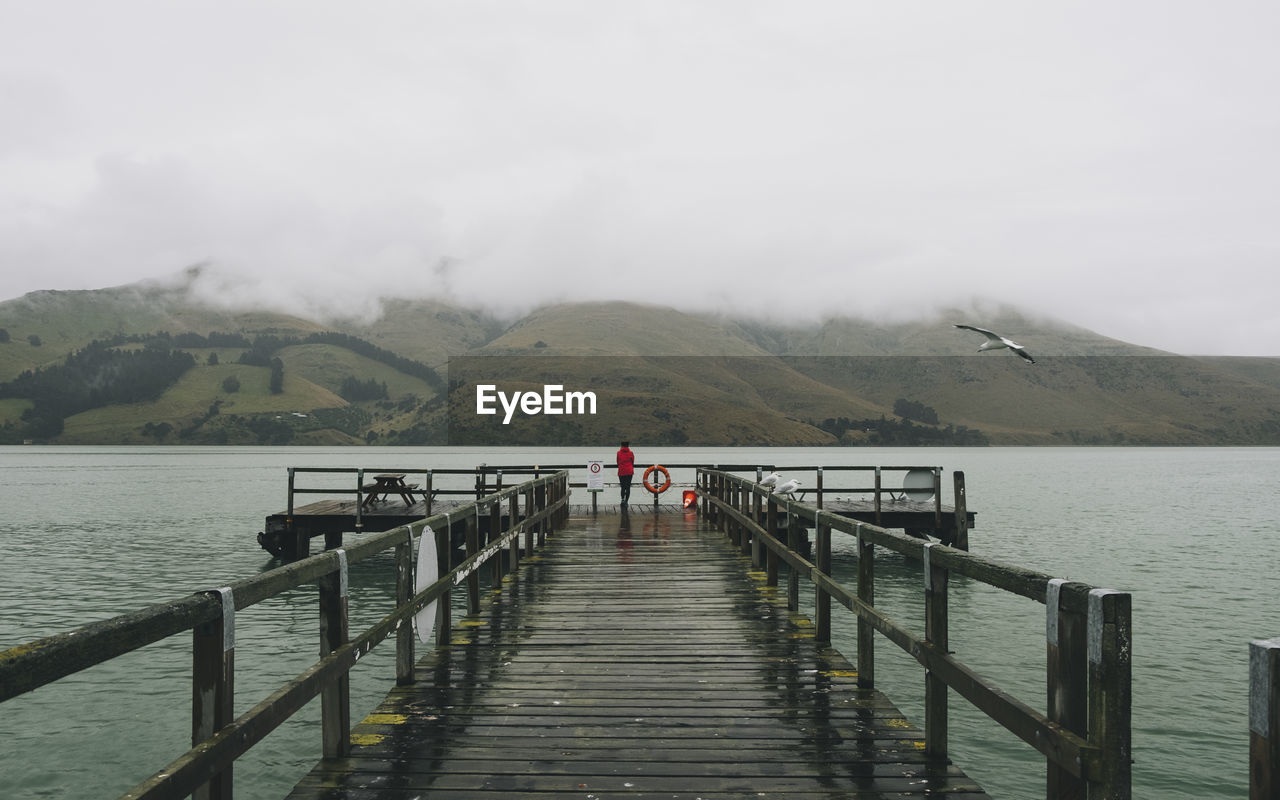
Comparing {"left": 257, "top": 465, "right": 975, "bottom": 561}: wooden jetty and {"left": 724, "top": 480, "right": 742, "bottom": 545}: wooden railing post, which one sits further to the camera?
{"left": 257, "top": 465, "right": 975, "bottom": 561}: wooden jetty

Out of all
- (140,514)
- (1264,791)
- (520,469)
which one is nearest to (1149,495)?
(520,469)

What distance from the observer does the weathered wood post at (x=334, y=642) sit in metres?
4.74

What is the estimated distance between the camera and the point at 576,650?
759 cm

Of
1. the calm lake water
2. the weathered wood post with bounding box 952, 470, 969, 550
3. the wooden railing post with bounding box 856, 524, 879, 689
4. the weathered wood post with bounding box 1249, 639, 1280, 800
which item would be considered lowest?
the calm lake water

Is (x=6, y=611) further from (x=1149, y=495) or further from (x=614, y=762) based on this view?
(x=1149, y=495)

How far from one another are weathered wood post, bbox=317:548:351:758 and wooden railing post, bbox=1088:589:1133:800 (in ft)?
11.9

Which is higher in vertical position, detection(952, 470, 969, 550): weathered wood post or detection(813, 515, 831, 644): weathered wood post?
detection(813, 515, 831, 644): weathered wood post

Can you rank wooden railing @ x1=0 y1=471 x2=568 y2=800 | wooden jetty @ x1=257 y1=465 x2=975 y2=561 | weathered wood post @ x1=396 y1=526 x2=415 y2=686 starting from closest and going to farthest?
wooden railing @ x1=0 y1=471 x2=568 y2=800
weathered wood post @ x1=396 y1=526 x2=415 y2=686
wooden jetty @ x1=257 y1=465 x2=975 y2=561

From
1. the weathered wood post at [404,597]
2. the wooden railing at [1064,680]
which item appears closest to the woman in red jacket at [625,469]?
the weathered wood post at [404,597]

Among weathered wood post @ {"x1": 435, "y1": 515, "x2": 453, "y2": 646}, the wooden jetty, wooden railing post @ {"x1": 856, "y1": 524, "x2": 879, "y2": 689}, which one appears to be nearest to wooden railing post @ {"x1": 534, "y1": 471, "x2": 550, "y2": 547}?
the wooden jetty

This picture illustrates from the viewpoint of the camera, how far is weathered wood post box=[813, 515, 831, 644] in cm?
739

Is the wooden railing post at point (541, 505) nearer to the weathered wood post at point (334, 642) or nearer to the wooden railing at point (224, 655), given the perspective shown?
the wooden railing at point (224, 655)

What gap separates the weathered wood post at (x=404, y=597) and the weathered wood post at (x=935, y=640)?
3.29m

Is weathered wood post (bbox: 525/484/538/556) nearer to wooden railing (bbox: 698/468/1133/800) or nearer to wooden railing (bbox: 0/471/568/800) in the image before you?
wooden railing (bbox: 0/471/568/800)
